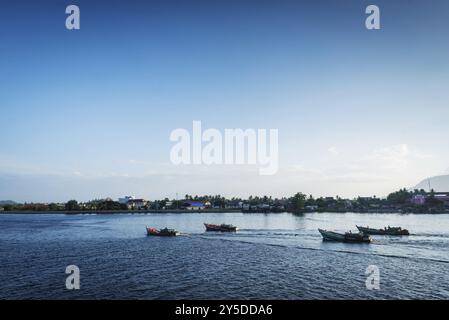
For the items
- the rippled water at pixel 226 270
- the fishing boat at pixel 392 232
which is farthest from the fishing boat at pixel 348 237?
the fishing boat at pixel 392 232

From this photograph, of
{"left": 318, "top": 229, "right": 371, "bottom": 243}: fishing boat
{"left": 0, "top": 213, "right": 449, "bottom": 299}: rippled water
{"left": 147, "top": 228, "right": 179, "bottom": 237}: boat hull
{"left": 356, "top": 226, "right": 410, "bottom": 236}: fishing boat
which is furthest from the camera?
{"left": 147, "top": 228, "right": 179, "bottom": 237}: boat hull

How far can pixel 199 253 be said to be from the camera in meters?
50.8

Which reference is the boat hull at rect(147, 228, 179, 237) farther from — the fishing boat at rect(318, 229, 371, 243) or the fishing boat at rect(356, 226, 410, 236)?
the fishing boat at rect(356, 226, 410, 236)

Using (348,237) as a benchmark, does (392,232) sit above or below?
below

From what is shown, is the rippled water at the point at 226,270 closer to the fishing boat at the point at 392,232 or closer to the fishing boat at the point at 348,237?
the fishing boat at the point at 348,237

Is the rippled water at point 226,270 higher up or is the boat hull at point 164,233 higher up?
the rippled water at point 226,270

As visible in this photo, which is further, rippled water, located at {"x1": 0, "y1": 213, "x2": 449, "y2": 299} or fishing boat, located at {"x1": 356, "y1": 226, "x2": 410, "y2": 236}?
fishing boat, located at {"x1": 356, "y1": 226, "x2": 410, "y2": 236}

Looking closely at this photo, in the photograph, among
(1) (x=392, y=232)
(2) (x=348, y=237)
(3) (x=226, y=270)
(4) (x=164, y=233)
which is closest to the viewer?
(3) (x=226, y=270)

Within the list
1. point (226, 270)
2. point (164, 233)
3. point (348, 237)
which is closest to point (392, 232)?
point (348, 237)

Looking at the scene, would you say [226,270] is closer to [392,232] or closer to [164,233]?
[164,233]

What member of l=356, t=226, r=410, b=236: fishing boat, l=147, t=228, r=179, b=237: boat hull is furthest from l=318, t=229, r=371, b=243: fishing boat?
l=147, t=228, r=179, b=237: boat hull

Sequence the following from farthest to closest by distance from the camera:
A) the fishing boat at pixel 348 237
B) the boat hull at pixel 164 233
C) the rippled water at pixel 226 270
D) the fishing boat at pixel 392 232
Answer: the boat hull at pixel 164 233, the fishing boat at pixel 392 232, the fishing boat at pixel 348 237, the rippled water at pixel 226 270
